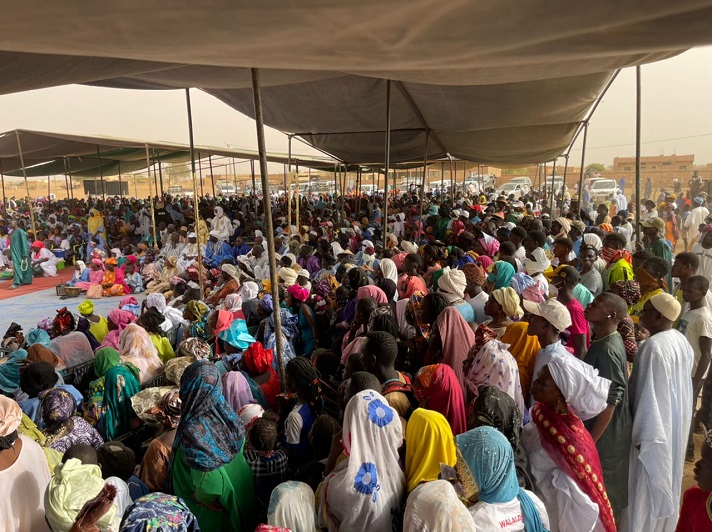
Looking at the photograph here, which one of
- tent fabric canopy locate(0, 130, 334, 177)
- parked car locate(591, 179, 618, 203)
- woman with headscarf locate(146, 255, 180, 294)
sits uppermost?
tent fabric canopy locate(0, 130, 334, 177)

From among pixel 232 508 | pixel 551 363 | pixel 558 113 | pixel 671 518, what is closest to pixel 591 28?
pixel 551 363

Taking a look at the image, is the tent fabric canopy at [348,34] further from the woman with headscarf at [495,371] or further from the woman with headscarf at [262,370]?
the woman with headscarf at [262,370]

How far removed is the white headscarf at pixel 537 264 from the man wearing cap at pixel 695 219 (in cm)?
786

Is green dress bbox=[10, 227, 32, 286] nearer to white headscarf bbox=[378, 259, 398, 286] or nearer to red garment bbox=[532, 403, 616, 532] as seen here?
white headscarf bbox=[378, 259, 398, 286]

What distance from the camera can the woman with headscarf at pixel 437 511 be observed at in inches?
66.6

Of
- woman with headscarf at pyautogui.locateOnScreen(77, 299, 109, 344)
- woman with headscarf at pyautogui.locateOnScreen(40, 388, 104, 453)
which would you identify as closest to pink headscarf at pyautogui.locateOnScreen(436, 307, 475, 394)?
woman with headscarf at pyautogui.locateOnScreen(40, 388, 104, 453)

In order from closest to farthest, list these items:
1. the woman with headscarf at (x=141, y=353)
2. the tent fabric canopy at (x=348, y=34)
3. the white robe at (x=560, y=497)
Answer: the tent fabric canopy at (x=348, y=34), the white robe at (x=560, y=497), the woman with headscarf at (x=141, y=353)

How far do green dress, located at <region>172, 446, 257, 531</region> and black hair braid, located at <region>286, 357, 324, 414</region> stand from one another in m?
0.72

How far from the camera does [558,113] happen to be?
28.6 ft

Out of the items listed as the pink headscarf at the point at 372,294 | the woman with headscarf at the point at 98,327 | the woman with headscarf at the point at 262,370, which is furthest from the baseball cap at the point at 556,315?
the woman with headscarf at the point at 98,327

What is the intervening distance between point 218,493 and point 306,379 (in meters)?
0.93

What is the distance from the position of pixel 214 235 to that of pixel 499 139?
7.52 meters

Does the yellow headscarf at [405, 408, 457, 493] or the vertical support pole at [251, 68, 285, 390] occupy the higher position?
the vertical support pole at [251, 68, 285, 390]

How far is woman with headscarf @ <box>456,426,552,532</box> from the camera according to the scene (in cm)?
192
